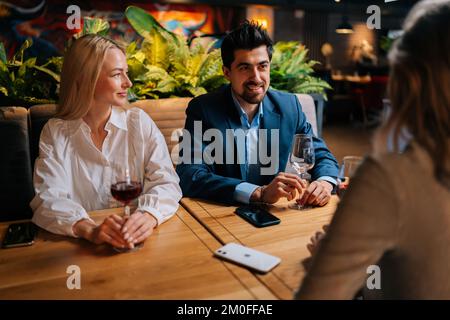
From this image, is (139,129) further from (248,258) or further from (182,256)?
(248,258)

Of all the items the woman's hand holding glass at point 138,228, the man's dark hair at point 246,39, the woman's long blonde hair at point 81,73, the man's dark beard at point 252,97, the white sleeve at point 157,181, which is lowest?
the woman's hand holding glass at point 138,228

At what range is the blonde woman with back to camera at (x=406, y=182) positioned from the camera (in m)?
0.68

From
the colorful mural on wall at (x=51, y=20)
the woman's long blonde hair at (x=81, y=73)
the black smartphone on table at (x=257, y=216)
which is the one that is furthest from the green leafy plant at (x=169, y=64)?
the colorful mural on wall at (x=51, y=20)

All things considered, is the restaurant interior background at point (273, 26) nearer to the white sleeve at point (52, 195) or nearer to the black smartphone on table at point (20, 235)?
the white sleeve at point (52, 195)

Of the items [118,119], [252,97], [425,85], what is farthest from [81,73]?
[425,85]

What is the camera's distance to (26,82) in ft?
8.62

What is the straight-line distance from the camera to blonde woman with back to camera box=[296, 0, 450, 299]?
26.7 inches

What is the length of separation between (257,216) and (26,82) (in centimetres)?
205

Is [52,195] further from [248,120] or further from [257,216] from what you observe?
[248,120]

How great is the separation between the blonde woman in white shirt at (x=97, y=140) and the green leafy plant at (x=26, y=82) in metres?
1.02

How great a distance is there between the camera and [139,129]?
1.82 meters

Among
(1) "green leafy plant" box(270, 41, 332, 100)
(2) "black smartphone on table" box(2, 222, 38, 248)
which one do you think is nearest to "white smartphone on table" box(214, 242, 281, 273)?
(2) "black smartphone on table" box(2, 222, 38, 248)

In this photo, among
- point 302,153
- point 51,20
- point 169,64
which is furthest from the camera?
point 51,20

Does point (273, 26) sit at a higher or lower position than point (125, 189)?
higher
